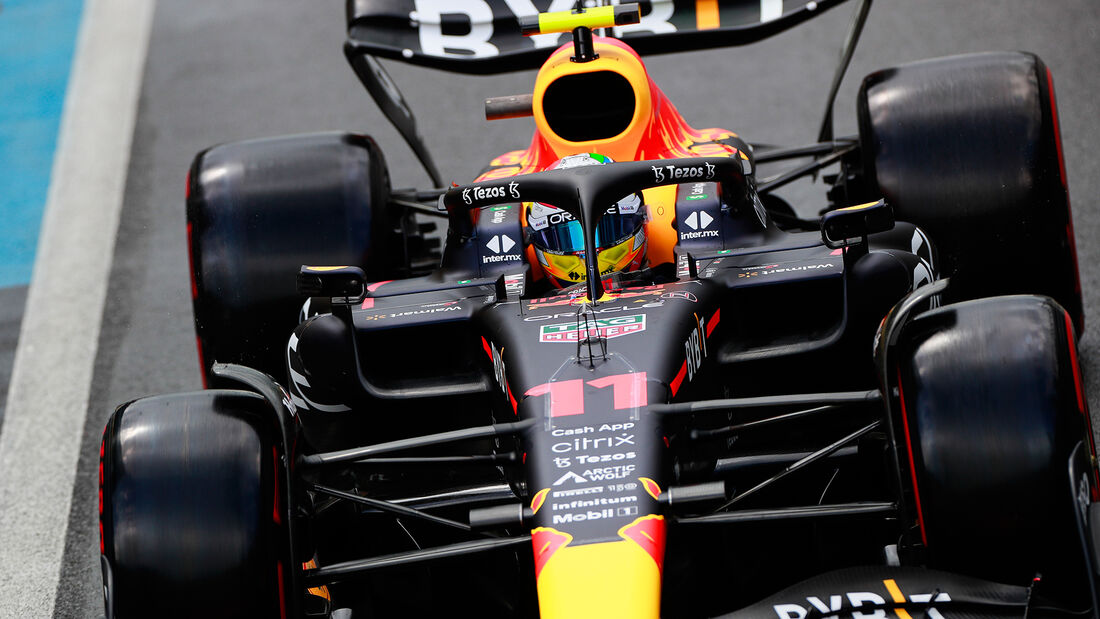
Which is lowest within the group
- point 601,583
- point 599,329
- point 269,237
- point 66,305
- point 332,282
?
point 601,583

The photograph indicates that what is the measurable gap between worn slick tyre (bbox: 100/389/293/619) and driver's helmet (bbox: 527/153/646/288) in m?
1.22

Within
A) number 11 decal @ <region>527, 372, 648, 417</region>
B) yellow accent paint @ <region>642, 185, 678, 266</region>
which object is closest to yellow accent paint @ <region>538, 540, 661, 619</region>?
number 11 decal @ <region>527, 372, 648, 417</region>

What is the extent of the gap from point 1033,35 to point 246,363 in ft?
16.8

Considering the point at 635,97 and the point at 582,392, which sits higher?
the point at 635,97

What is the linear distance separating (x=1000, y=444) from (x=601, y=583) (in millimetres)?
981

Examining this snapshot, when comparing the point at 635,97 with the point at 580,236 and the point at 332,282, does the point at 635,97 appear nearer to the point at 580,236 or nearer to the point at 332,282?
the point at 580,236

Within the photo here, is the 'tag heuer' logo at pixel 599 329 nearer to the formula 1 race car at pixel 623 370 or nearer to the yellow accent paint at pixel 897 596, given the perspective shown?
the formula 1 race car at pixel 623 370

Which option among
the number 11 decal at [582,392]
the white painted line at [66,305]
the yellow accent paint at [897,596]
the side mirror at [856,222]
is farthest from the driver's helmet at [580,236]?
the white painted line at [66,305]

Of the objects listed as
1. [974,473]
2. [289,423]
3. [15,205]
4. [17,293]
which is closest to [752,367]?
[974,473]

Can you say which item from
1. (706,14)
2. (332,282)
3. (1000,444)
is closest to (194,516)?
(332,282)

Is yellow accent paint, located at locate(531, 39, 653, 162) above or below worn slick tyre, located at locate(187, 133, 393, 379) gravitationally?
above

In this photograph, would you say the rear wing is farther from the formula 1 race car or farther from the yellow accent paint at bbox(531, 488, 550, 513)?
the yellow accent paint at bbox(531, 488, 550, 513)

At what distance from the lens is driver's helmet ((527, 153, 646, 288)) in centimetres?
418

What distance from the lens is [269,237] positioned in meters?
4.77
